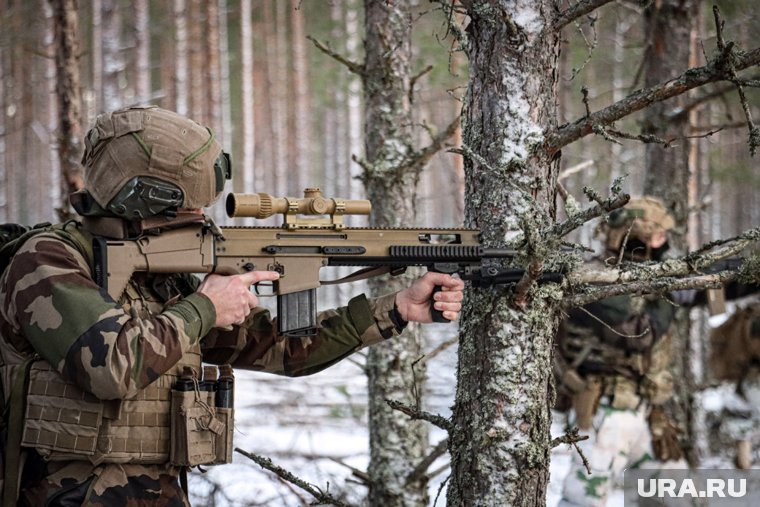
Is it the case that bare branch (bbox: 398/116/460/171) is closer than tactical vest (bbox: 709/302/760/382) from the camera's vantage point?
Yes

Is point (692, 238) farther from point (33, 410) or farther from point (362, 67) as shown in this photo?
point (33, 410)

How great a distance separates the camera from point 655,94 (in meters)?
2.86

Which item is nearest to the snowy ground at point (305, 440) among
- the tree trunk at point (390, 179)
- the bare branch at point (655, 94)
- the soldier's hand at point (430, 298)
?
the tree trunk at point (390, 179)

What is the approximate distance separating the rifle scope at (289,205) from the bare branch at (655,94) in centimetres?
82

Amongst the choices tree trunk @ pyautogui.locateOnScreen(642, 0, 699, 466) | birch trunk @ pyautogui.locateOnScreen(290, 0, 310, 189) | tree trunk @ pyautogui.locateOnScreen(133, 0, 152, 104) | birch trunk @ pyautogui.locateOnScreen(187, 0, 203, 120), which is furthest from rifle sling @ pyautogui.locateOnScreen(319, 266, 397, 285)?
birch trunk @ pyautogui.locateOnScreen(290, 0, 310, 189)

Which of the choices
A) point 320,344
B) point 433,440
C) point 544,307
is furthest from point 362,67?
point 433,440

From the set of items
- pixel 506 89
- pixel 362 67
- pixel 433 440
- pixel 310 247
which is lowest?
pixel 433 440

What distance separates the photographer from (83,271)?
2.99m

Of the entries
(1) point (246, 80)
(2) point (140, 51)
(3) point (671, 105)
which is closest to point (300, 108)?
(1) point (246, 80)

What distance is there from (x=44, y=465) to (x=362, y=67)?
11.3 ft

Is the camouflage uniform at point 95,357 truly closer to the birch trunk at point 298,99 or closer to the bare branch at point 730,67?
the bare branch at point 730,67

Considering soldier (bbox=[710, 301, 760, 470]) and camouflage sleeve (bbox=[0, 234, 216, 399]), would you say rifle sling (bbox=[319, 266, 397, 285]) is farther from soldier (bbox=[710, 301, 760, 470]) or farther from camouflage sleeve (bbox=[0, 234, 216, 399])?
soldier (bbox=[710, 301, 760, 470])

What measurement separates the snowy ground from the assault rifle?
5.44 feet

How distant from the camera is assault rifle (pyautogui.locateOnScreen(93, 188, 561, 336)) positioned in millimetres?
3168
